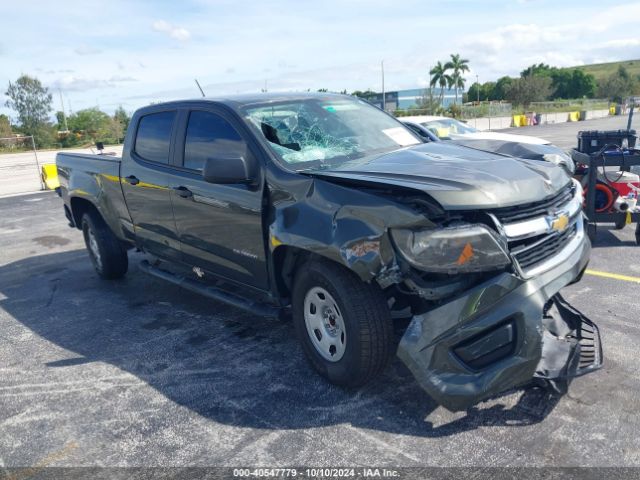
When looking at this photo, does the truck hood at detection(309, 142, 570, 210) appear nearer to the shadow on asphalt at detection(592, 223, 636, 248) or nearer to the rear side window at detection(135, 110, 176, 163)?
the rear side window at detection(135, 110, 176, 163)

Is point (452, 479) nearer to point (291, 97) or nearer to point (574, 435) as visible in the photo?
point (574, 435)

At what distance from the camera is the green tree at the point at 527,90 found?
62.3 meters

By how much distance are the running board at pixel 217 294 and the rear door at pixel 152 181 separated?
0.17m

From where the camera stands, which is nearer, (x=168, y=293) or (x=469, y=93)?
(x=168, y=293)

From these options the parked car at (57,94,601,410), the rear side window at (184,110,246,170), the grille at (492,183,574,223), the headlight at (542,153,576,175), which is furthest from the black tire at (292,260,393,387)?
the headlight at (542,153,576,175)

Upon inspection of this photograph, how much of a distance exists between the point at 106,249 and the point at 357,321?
399 cm

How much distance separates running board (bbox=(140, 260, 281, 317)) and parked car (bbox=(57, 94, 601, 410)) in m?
0.02

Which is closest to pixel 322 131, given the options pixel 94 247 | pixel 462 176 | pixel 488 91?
pixel 462 176

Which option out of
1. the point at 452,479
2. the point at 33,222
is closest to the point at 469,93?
the point at 33,222

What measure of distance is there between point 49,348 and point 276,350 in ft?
6.43

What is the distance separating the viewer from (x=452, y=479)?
2.67 m

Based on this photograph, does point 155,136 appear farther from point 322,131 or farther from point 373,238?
point 373,238

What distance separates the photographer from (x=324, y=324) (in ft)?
11.6

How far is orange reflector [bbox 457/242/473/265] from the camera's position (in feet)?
9.21
